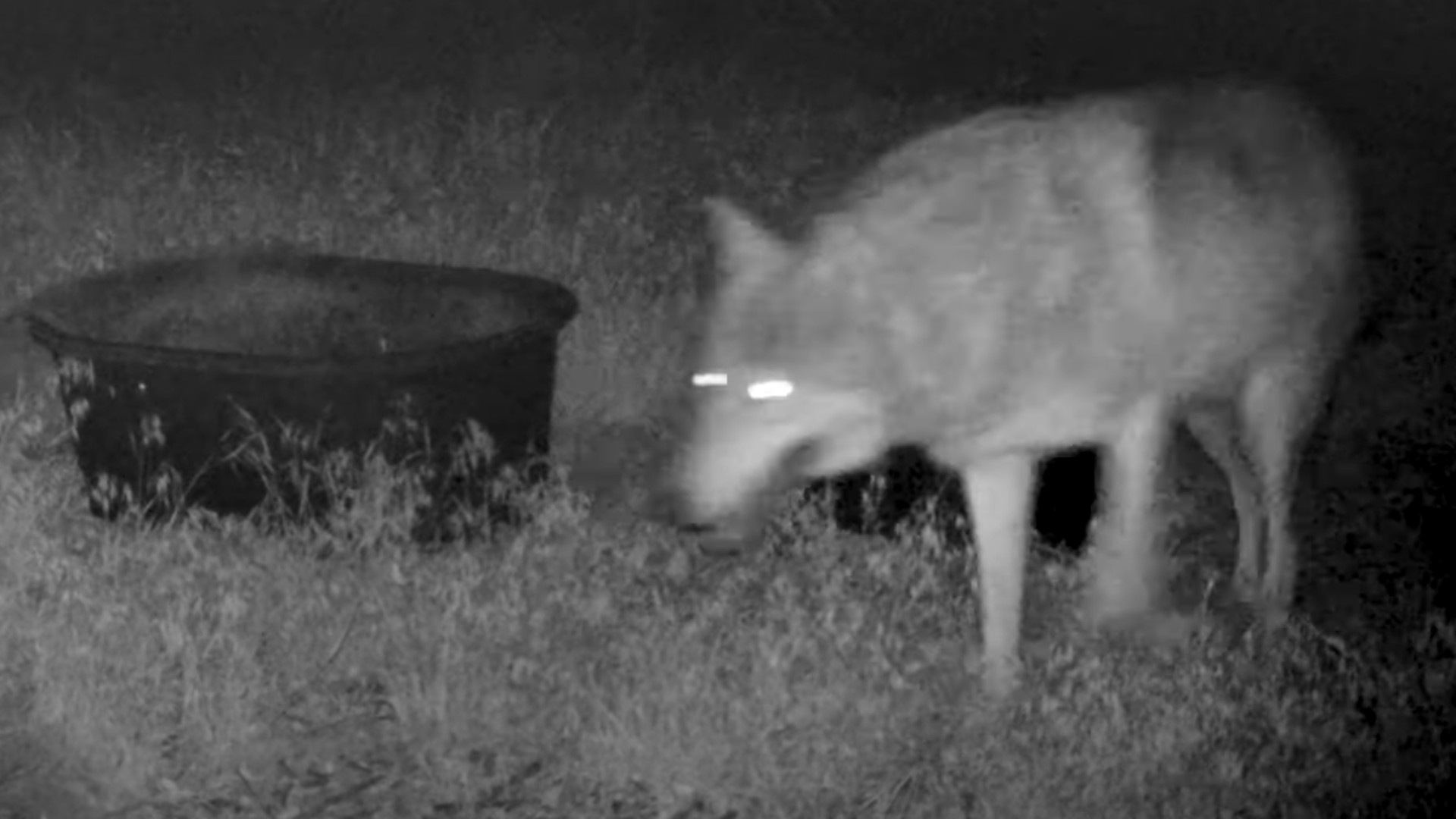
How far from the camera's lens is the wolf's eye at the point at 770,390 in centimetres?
453

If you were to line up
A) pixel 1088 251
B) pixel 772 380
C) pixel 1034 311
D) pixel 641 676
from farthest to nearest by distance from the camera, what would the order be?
pixel 641 676 → pixel 1088 251 → pixel 1034 311 → pixel 772 380

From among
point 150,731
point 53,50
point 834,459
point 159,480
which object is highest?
point 53,50

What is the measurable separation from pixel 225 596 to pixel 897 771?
198cm

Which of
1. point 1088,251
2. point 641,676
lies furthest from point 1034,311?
point 641,676

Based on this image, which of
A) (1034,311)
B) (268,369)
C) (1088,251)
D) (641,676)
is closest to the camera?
(1034,311)

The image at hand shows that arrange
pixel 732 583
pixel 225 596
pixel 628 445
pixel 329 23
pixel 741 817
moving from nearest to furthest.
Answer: pixel 741 817 < pixel 225 596 < pixel 732 583 < pixel 628 445 < pixel 329 23

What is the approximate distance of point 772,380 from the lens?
4.53m

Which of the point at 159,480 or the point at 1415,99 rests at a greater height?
the point at 1415,99

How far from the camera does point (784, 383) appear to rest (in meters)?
4.52

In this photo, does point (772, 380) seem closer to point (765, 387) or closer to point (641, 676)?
point (765, 387)

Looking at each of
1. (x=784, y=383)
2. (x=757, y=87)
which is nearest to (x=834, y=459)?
(x=784, y=383)

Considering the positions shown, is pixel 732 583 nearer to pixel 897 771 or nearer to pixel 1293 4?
pixel 897 771

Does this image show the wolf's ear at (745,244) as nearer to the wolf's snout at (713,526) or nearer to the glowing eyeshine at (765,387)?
the glowing eyeshine at (765,387)

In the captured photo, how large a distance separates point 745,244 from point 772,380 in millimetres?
330
